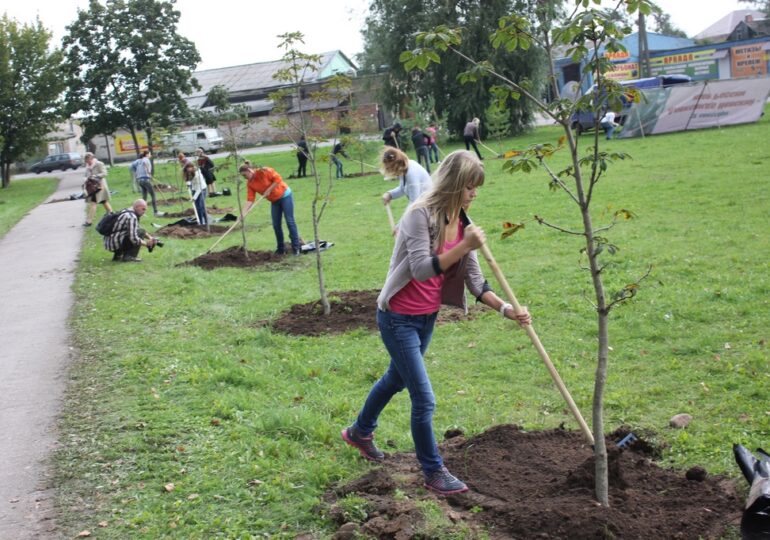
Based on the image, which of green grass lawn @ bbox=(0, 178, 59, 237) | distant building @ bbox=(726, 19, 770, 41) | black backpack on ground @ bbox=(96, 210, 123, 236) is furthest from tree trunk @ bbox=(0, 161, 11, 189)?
distant building @ bbox=(726, 19, 770, 41)

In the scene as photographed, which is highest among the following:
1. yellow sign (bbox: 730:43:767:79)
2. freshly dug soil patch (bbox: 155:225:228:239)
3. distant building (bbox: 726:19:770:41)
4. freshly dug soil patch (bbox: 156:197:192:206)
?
distant building (bbox: 726:19:770:41)

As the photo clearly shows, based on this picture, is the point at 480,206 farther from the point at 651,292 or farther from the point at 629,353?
the point at 629,353

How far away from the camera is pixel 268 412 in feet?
19.0

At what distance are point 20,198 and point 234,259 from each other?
85.1ft

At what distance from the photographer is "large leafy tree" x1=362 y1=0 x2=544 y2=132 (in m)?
34.8

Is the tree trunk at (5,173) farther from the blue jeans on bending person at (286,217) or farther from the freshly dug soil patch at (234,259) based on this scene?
the blue jeans on bending person at (286,217)

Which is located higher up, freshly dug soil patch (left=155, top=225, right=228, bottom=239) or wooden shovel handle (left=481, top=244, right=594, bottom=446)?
wooden shovel handle (left=481, top=244, right=594, bottom=446)

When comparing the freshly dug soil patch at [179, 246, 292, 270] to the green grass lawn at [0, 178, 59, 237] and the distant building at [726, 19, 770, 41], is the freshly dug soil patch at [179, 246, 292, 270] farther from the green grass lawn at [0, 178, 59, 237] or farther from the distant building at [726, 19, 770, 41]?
the distant building at [726, 19, 770, 41]

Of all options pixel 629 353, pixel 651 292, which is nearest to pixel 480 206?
pixel 651 292

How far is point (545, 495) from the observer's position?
4.34 metres

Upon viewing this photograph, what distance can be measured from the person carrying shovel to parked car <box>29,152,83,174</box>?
60.1 m

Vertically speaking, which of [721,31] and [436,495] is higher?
[721,31]

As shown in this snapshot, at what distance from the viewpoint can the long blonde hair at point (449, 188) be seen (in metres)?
4.11

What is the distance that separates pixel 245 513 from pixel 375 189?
20015 mm
